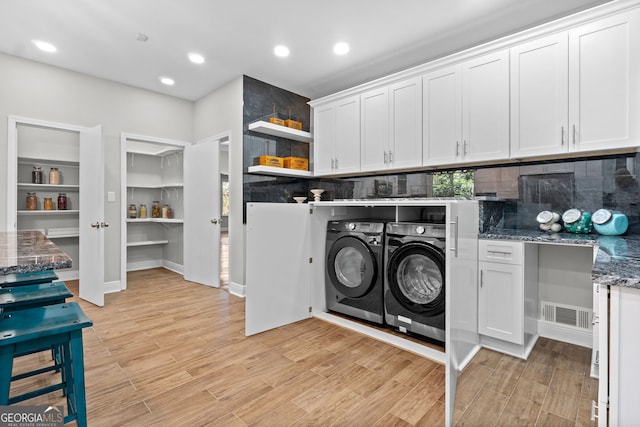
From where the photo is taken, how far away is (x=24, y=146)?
430cm

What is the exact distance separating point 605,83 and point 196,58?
3.75 metres

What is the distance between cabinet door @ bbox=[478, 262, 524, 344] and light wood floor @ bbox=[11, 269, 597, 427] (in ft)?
0.63

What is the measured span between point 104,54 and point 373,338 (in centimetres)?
406

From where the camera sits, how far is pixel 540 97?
253cm

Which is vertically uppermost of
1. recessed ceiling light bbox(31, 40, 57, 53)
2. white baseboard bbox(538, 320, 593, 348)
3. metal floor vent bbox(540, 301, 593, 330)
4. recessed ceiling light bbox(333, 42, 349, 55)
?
recessed ceiling light bbox(31, 40, 57, 53)

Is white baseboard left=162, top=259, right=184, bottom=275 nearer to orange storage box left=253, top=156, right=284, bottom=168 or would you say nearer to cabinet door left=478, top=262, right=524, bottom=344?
orange storage box left=253, top=156, right=284, bottom=168

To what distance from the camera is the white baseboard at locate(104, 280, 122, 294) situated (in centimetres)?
410

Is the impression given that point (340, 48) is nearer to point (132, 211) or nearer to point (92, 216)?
point (92, 216)

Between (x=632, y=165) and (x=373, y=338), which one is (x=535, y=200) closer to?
(x=632, y=165)

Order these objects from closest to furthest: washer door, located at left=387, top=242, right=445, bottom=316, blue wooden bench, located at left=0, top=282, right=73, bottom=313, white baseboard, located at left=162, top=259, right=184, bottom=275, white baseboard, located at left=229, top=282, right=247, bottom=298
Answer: blue wooden bench, located at left=0, top=282, right=73, bottom=313 < washer door, located at left=387, top=242, right=445, bottom=316 < white baseboard, located at left=229, top=282, right=247, bottom=298 < white baseboard, located at left=162, top=259, right=184, bottom=275

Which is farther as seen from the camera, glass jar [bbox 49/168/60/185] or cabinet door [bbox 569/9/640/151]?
glass jar [bbox 49/168/60/185]

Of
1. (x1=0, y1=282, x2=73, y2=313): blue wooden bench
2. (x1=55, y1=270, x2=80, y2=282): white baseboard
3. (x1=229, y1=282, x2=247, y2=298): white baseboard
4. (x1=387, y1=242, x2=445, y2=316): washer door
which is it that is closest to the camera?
(x1=0, y1=282, x2=73, y2=313): blue wooden bench

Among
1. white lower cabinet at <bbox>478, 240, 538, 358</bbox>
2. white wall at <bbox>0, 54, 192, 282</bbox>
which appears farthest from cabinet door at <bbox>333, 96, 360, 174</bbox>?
white wall at <bbox>0, 54, 192, 282</bbox>

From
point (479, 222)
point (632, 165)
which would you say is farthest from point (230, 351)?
point (632, 165)
